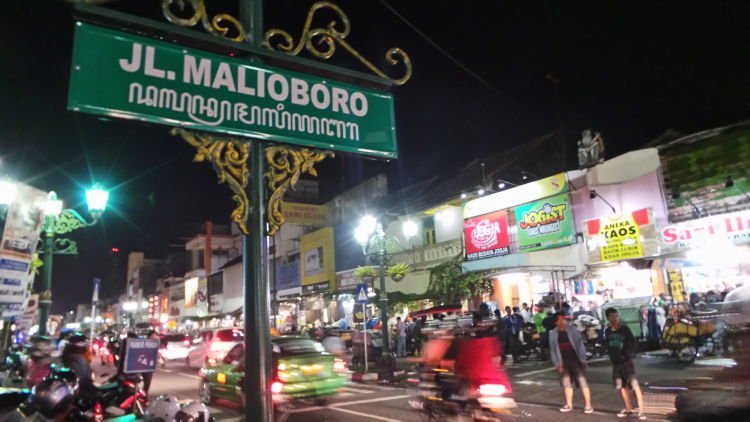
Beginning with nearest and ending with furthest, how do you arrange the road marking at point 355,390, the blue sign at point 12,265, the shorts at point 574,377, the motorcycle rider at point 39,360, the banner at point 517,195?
the motorcycle rider at point 39,360 → the shorts at point 574,377 → the road marking at point 355,390 → the blue sign at point 12,265 → the banner at point 517,195

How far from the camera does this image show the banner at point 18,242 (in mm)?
14531

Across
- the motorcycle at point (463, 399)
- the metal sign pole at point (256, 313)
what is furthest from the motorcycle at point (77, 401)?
the motorcycle at point (463, 399)

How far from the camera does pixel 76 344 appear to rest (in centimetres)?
781

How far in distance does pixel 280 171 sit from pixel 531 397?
400 inches

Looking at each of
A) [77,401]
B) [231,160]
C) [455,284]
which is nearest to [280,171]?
[231,160]

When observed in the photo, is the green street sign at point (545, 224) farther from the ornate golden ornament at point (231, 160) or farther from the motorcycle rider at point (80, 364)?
the ornate golden ornament at point (231, 160)

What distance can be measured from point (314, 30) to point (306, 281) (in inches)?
1314

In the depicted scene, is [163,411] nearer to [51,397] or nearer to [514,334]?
[51,397]

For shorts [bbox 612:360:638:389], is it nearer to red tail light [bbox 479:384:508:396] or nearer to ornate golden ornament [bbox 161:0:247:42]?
red tail light [bbox 479:384:508:396]

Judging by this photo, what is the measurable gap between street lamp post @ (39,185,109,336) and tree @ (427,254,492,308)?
43.4 feet

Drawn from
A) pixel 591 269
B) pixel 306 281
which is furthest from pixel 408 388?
pixel 306 281

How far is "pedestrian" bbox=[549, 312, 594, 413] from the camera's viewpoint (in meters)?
9.60

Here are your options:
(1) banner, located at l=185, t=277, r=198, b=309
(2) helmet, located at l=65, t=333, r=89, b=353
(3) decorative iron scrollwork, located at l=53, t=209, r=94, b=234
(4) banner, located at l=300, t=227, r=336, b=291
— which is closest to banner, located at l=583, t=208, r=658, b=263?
(2) helmet, located at l=65, t=333, r=89, b=353

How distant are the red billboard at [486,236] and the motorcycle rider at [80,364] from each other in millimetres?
16556
